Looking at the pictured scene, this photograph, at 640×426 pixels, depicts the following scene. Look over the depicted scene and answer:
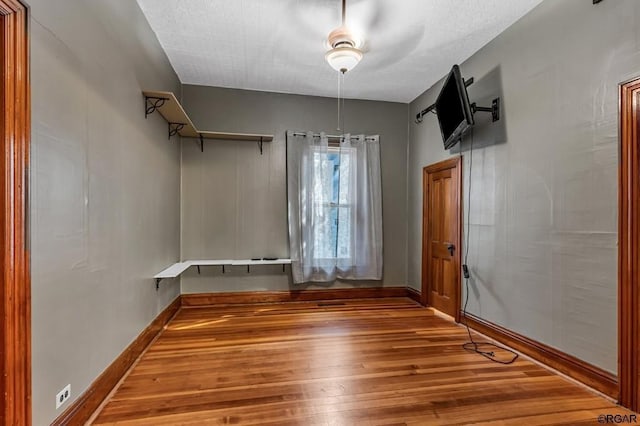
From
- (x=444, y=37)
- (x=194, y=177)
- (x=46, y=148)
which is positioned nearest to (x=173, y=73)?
(x=194, y=177)

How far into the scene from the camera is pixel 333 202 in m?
4.48

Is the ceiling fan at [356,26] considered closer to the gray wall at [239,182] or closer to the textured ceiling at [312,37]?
the textured ceiling at [312,37]

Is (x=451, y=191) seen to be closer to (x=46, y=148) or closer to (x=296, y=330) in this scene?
(x=296, y=330)

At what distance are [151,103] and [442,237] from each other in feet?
11.7

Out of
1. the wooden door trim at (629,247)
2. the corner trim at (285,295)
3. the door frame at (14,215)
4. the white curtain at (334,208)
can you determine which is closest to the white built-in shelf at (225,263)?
the white curtain at (334,208)

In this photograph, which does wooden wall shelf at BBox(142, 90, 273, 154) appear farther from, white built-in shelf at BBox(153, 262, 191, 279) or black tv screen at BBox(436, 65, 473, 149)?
black tv screen at BBox(436, 65, 473, 149)

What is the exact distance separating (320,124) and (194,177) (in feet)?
6.30

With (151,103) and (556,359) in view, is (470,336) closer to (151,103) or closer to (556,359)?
(556,359)

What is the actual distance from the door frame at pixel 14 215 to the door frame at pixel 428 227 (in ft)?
11.8

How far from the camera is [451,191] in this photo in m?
3.78

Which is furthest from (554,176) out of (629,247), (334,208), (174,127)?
(174,127)

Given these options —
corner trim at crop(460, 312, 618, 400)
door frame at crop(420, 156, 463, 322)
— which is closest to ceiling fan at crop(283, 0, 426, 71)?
door frame at crop(420, 156, 463, 322)

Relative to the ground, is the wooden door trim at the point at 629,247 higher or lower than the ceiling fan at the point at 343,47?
lower

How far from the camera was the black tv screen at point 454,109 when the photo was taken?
110 inches
